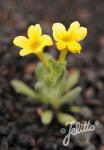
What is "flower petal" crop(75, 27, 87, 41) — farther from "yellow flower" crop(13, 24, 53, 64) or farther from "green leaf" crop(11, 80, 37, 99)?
"green leaf" crop(11, 80, 37, 99)

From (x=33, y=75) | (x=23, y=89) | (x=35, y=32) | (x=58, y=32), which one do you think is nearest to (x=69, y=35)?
→ (x=58, y=32)

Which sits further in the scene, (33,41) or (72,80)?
(72,80)

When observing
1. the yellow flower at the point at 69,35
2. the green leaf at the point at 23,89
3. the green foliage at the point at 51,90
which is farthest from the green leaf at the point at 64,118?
the yellow flower at the point at 69,35

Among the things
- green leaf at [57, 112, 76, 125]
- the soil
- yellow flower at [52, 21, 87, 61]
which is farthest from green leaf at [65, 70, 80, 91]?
yellow flower at [52, 21, 87, 61]

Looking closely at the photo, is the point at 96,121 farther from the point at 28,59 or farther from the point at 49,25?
the point at 49,25

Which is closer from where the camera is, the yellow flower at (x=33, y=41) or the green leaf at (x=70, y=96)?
the yellow flower at (x=33, y=41)

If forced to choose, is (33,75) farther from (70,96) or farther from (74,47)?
(74,47)

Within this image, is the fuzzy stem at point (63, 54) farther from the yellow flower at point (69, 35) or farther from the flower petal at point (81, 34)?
the flower petal at point (81, 34)
